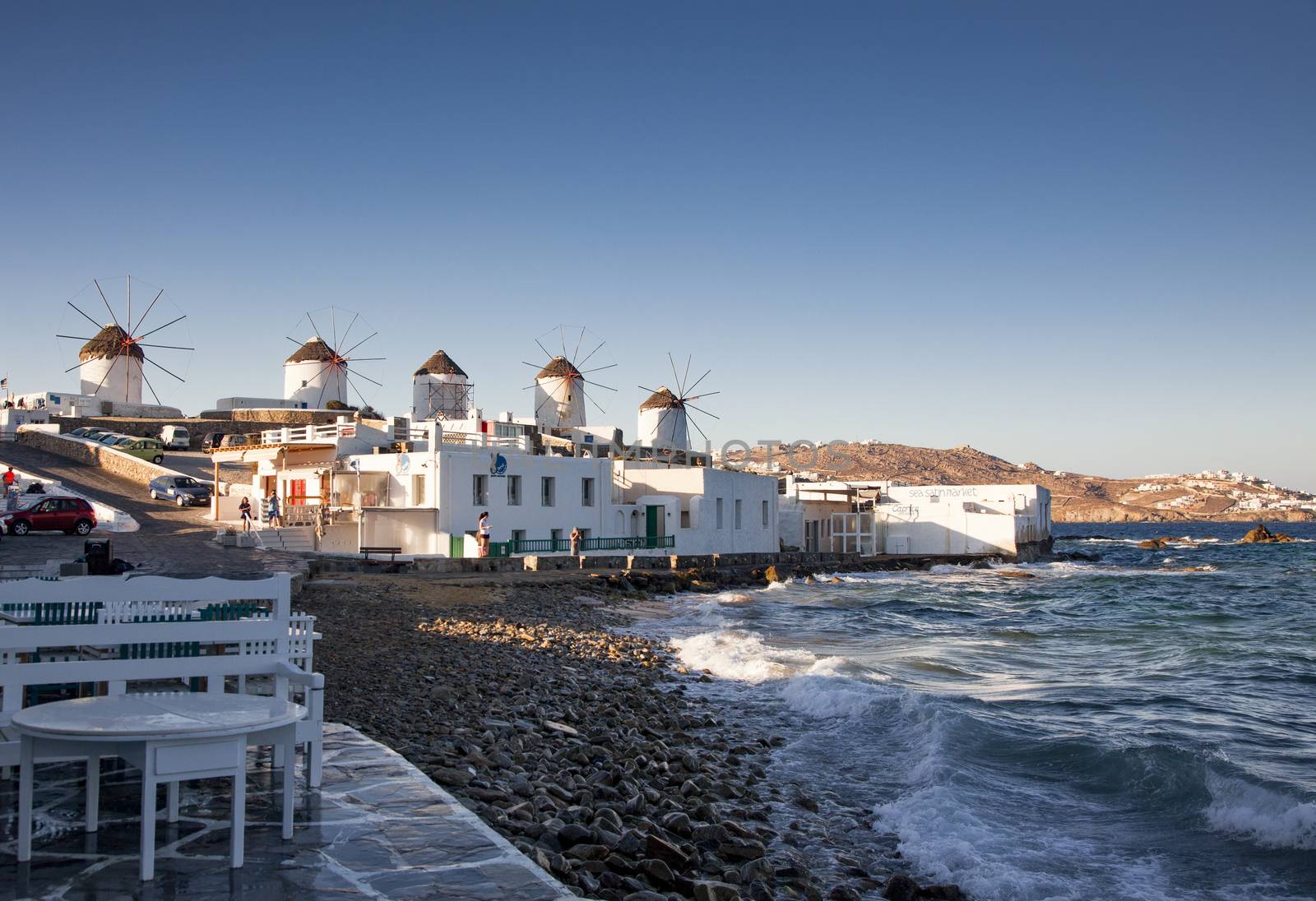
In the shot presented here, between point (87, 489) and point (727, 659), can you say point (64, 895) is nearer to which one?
point (727, 659)

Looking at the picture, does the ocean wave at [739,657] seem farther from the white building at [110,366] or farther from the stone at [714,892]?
the white building at [110,366]

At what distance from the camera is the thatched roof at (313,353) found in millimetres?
74750

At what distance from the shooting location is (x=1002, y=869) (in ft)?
27.6

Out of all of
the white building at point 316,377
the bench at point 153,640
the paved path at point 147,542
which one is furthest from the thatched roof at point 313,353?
the bench at point 153,640

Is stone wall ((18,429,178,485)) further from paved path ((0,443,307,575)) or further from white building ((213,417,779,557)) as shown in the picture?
white building ((213,417,779,557))

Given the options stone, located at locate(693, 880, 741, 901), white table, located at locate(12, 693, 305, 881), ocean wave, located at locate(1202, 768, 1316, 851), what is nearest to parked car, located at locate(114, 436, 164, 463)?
white table, located at locate(12, 693, 305, 881)

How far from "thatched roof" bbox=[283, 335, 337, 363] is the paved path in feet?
105

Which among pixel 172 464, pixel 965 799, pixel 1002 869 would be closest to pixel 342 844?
pixel 1002 869

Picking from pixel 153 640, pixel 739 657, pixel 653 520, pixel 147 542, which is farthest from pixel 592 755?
pixel 653 520

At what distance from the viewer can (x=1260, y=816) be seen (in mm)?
9906

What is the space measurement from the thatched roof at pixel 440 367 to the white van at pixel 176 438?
17.4 meters

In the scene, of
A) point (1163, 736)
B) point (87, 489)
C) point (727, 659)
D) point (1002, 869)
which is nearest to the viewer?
point (1002, 869)

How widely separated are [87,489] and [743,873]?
38153mm

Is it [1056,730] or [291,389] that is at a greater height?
[291,389]
